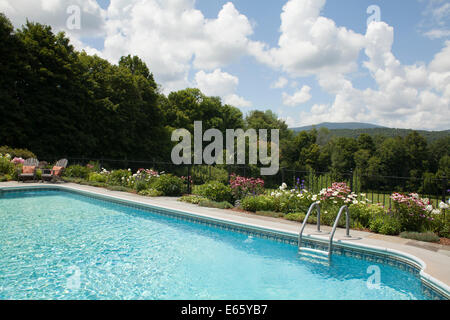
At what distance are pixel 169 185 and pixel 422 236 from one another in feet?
24.9

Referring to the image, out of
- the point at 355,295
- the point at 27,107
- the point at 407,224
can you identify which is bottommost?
the point at 355,295

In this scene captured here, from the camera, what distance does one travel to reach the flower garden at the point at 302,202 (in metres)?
5.97

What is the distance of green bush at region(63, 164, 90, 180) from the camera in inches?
576

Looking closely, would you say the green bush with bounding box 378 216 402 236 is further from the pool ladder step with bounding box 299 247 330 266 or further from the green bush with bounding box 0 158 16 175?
the green bush with bounding box 0 158 16 175

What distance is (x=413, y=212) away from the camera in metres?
5.99

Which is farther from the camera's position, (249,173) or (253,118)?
(253,118)

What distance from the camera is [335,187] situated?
7.02m

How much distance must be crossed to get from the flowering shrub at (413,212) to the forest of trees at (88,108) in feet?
18.1

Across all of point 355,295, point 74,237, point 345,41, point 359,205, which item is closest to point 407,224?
point 359,205

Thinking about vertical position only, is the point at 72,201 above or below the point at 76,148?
below

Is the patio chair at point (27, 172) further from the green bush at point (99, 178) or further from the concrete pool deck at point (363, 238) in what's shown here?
the concrete pool deck at point (363, 238)

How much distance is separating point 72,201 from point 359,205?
8988 millimetres

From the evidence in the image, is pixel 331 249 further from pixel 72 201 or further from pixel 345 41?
pixel 72 201

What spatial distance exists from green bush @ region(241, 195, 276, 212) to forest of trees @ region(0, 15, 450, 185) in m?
4.20
